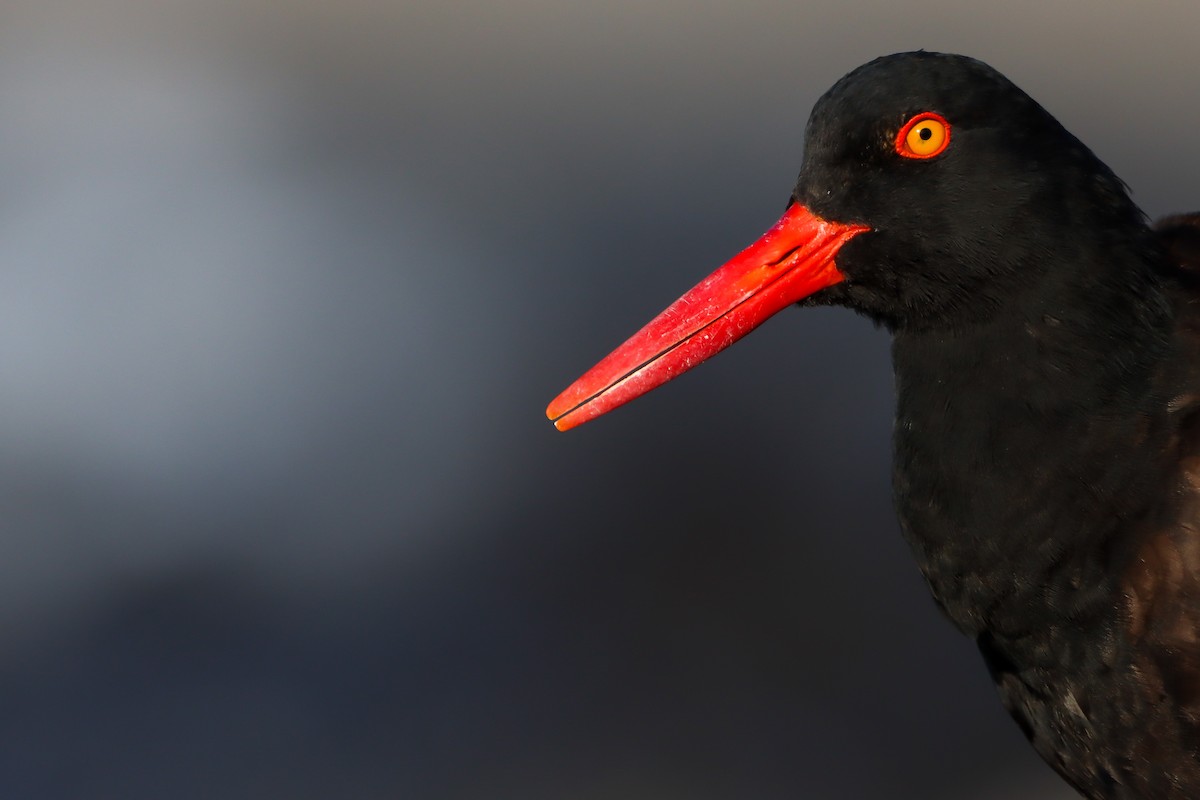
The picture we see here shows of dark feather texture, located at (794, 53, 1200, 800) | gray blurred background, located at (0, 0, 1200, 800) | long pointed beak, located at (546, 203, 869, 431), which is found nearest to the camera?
A: dark feather texture, located at (794, 53, 1200, 800)

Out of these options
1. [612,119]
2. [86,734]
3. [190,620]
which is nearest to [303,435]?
[190,620]

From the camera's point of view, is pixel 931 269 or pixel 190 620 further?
pixel 190 620

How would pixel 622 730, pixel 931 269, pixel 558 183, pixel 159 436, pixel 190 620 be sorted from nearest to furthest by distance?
pixel 931 269 < pixel 622 730 < pixel 190 620 < pixel 159 436 < pixel 558 183

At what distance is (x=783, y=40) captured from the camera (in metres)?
10.8

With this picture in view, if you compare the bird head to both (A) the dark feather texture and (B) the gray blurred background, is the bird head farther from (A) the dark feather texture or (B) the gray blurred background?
(B) the gray blurred background

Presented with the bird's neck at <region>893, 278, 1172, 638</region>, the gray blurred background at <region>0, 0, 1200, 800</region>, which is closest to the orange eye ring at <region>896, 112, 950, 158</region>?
the bird's neck at <region>893, 278, 1172, 638</region>

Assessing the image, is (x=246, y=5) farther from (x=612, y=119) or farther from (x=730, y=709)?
(x=730, y=709)

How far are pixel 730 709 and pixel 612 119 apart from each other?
17.4 feet

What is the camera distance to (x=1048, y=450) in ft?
10.1

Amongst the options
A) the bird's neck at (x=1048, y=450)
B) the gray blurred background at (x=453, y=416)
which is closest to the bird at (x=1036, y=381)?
the bird's neck at (x=1048, y=450)

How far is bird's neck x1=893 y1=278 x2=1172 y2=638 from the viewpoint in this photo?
3068mm

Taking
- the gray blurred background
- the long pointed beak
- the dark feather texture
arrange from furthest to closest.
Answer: the gray blurred background → the long pointed beak → the dark feather texture

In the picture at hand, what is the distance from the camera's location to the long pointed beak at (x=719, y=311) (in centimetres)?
334

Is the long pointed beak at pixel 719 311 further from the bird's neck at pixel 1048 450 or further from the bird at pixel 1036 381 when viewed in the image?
the bird's neck at pixel 1048 450
